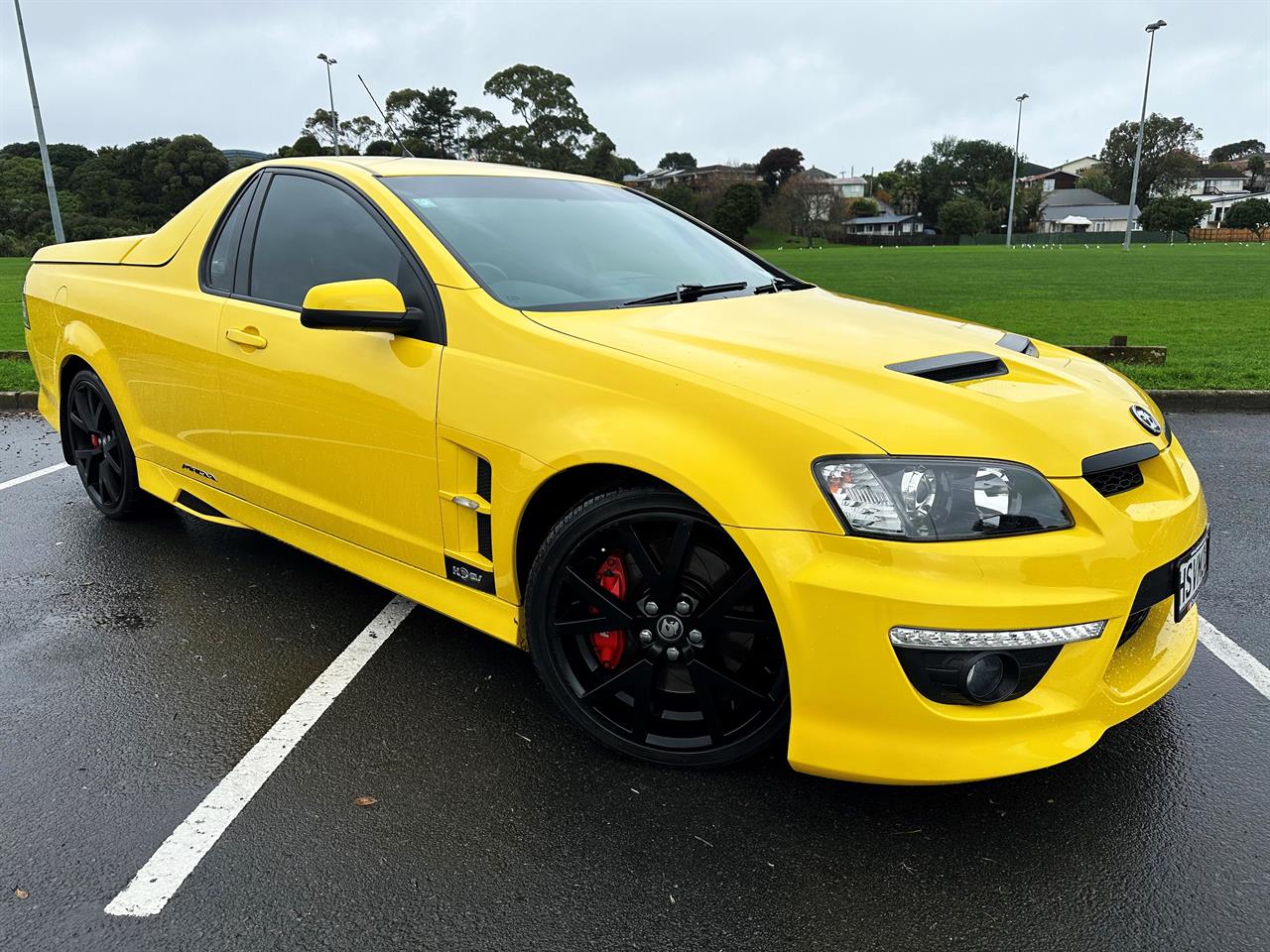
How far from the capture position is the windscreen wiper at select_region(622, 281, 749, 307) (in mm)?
2961

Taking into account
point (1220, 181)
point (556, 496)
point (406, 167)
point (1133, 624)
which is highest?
point (1220, 181)

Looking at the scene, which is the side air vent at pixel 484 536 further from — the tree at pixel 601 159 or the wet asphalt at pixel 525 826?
the tree at pixel 601 159

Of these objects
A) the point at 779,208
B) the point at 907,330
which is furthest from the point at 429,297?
the point at 779,208

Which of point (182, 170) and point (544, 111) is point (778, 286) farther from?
point (544, 111)

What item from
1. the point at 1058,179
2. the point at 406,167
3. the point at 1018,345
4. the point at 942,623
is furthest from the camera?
the point at 1058,179

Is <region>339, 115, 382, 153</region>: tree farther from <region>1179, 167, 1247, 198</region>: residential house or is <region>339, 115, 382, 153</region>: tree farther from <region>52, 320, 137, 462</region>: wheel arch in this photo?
<region>1179, 167, 1247, 198</region>: residential house

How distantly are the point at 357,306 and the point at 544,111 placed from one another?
66.7 m

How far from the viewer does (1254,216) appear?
7812 centimetres

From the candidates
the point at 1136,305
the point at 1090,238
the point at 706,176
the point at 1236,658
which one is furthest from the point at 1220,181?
the point at 1236,658

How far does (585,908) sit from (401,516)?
1340 mm

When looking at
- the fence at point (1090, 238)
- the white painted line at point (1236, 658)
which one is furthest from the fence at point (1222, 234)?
the white painted line at point (1236, 658)

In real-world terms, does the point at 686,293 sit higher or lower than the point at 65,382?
higher

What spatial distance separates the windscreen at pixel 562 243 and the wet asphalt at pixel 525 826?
126cm

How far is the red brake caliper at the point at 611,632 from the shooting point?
2484mm
